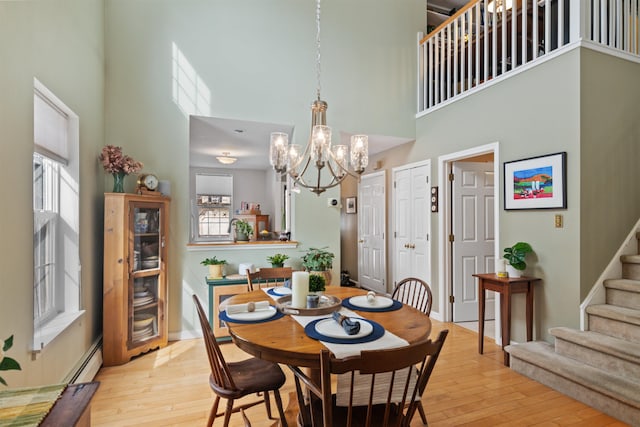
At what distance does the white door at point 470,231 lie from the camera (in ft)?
14.0

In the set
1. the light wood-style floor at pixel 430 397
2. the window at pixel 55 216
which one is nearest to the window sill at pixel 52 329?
the window at pixel 55 216

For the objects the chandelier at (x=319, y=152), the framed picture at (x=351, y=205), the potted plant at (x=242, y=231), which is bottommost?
the potted plant at (x=242, y=231)

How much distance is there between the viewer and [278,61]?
4.04 m

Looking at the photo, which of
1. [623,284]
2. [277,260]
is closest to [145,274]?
[277,260]

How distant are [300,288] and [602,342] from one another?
2.36m

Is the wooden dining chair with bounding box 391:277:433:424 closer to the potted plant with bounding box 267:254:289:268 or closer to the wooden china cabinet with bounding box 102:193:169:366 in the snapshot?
the potted plant with bounding box 267:254:289:268

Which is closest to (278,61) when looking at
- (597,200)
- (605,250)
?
(597,200)

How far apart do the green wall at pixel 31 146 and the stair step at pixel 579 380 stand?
3.44 meters

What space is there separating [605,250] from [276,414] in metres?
3.02

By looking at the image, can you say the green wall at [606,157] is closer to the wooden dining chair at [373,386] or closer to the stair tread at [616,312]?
the stair tread at [616,312]

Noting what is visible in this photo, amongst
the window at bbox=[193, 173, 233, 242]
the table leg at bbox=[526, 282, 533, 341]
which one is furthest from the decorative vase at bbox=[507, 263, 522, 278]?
the window at bbox=[193, 173, 233, 242]

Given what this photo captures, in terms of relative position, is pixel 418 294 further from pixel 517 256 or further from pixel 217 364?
pixel 217 364

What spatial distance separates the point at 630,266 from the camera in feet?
9.74

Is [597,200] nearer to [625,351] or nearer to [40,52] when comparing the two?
[625,351]
